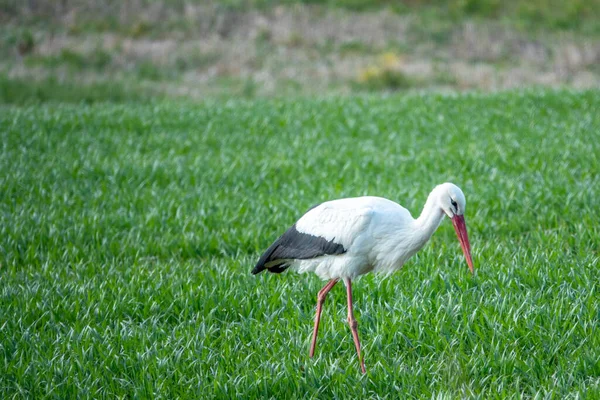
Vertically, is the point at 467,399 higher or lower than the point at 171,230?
higher

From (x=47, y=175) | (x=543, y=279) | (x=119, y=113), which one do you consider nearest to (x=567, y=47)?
(x=119, y=113)

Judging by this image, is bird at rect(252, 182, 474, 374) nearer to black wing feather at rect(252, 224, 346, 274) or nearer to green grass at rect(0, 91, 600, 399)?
black wing feather at rect(252, 224, 346, 274)

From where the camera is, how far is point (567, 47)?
25859 mm

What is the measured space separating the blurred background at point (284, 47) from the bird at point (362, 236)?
51.5 feet

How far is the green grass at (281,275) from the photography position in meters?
4.19

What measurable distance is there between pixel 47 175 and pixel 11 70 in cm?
1342

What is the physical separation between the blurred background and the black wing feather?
50.7 ft

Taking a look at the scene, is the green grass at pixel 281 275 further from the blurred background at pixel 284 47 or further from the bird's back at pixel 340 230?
the blurred background at pixel 284 47

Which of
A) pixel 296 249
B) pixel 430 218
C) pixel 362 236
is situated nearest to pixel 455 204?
pixel 430 218

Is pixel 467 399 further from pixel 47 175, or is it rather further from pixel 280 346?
pixel 47 175

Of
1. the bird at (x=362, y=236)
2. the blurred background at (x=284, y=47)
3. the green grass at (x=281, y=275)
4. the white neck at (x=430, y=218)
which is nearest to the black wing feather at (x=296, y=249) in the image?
the bird at (x=362, y=236)

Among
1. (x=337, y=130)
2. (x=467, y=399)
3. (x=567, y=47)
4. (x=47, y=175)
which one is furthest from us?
(x=567, y=47)

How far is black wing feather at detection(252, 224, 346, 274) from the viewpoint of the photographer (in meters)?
4.66

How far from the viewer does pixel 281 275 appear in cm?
614
